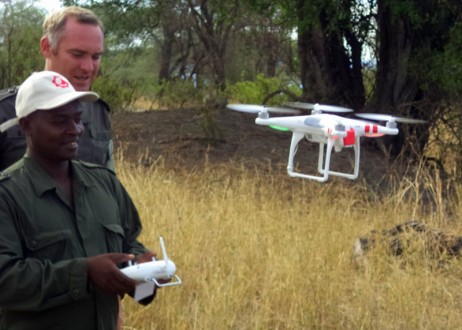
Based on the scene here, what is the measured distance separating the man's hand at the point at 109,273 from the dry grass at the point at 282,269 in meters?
2.41

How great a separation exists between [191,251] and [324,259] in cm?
97

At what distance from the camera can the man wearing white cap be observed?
2354mm

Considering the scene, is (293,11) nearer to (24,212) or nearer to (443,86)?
(443,86)

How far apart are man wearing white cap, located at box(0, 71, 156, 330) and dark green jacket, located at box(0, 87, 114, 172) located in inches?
16.4

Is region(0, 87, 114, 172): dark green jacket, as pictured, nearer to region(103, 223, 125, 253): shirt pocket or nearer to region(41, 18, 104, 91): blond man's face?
region(41, 18, 104, 91): blond man's face

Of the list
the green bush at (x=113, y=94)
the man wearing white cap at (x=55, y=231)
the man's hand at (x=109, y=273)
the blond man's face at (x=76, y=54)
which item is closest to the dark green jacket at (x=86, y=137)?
the blond man's face at (x=76, y=54)

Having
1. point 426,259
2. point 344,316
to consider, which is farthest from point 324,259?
point 344,316

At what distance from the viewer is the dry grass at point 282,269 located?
5.10m

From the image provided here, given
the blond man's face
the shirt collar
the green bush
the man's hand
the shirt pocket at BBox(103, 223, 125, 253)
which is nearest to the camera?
the man's hand

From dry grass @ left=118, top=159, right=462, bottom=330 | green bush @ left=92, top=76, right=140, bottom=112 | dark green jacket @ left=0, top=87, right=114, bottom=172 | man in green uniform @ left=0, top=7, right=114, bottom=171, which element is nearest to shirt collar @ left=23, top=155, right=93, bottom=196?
dark green jacket @ left=0, top=87, right=114, bottom=172

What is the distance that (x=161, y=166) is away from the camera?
9.73 meters

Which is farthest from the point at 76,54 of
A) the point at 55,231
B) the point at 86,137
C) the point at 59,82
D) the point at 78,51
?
the point at 55,231

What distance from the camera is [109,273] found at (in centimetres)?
234

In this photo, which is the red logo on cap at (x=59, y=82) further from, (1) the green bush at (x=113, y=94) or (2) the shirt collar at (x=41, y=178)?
(1) the green bush at (x=113, y=94)
